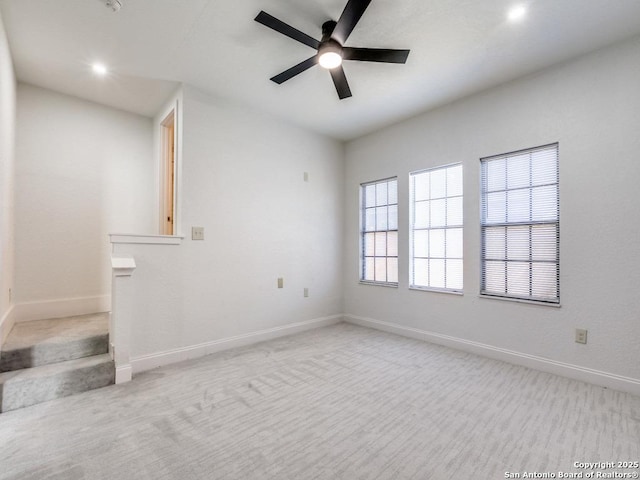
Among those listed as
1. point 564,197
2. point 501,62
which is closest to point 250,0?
point 501,62

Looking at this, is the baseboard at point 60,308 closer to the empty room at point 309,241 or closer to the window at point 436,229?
the empty room at point 309,241

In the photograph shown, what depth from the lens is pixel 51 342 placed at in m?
2.46

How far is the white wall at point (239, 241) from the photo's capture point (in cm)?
292

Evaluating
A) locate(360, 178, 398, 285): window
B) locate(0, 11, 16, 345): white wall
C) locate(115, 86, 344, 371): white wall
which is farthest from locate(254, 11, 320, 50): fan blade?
locate(360, 178, 398, 285): window

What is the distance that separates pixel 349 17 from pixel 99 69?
2.48m

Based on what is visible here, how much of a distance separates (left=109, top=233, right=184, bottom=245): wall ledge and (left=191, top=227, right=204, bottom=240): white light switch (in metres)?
0.12

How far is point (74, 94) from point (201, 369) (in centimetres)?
332

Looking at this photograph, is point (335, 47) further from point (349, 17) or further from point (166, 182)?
point (166, 182)

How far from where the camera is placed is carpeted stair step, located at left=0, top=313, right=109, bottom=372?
232cm

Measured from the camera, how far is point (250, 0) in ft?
6.64

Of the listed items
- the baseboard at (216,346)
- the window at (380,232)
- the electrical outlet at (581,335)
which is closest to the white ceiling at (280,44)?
the window at (380,232)

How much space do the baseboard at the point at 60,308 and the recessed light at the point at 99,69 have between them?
241cm

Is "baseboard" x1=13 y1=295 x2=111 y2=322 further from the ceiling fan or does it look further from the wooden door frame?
the ceiling fan

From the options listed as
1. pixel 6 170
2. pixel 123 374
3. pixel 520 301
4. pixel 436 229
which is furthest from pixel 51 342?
pixel 520 301
